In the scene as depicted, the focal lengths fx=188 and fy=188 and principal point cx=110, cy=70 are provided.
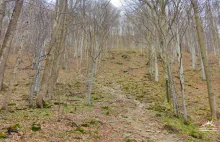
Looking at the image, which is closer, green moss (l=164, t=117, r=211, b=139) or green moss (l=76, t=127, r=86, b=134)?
green moss (l=76, t=127, r=86, b=134)

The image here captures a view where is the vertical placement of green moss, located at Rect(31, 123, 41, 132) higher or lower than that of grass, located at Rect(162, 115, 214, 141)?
higher

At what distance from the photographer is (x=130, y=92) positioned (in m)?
15.1

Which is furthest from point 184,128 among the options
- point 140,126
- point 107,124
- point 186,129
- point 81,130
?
point 81,130

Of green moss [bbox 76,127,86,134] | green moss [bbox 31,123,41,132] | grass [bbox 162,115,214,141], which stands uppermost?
green moss [bbox 31,123,41,132]

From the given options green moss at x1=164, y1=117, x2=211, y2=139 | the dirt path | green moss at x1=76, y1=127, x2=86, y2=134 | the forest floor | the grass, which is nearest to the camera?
the forest floor

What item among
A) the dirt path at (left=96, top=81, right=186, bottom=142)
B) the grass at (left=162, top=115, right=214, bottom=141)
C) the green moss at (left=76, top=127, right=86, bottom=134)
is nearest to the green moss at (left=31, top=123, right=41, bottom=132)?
the green moss at (left=76, top=127, right=86, bottom=134)

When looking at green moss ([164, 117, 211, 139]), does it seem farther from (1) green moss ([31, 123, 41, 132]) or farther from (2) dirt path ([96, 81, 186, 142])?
(1) green moss ([31, 123, 41, 132])

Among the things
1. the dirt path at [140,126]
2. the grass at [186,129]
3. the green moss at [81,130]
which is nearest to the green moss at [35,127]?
the green moss at [81,130]

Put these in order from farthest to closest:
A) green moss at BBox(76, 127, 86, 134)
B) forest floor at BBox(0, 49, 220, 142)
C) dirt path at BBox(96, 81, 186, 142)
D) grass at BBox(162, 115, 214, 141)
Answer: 1. grass at BBox(162, 115, 214, 141)
2. dirt path at BBox(96, 81, 186, 142)
3. green moss at BBox(76, 127, 86, 134)
4. forest floor at BBox(0, 49, 220, 142)

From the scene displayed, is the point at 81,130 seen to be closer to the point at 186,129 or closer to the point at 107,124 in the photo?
the point at 107,124

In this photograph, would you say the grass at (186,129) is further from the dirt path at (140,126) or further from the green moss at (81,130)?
the green moss at (81,130)

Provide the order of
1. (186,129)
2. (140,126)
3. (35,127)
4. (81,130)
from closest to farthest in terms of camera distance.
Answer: (35,127), (81,130), (186,129), (140,126)

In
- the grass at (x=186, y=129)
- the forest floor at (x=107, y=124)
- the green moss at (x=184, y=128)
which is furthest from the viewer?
the green moss at (x=184, y=128)

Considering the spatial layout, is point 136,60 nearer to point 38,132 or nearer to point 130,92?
point 130,92
